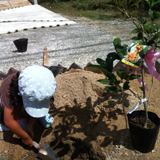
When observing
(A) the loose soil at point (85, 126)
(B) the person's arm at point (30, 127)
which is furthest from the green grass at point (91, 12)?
(B) the person's arm at point (30, 127)

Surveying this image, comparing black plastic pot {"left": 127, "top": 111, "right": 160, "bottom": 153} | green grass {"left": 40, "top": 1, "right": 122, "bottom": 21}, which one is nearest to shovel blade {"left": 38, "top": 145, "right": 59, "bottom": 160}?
black plastic pot {"left": 127, "top": 111, "right": 160, "bottom": 153}

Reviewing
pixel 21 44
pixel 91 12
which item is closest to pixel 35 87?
pixel 21 44

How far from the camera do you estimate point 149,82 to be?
109 inches

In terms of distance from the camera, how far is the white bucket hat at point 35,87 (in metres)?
1.63

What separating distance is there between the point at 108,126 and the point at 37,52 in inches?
112

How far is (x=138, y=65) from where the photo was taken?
148 cm

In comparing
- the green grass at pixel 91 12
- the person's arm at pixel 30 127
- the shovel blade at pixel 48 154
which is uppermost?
the person's arm at pixel 30 127

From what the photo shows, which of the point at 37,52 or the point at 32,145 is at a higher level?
the point at 32,145

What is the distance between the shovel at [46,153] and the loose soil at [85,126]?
92mm

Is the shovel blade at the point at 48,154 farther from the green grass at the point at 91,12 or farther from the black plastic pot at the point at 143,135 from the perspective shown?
the green grass at the point at 91,12

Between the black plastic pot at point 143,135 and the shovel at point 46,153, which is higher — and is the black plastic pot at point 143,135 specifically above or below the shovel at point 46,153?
above

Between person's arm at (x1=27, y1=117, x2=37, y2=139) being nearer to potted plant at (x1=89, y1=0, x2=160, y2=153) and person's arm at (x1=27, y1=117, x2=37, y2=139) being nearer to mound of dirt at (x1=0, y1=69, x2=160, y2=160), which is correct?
mound of dirt at (x1=0, y1=69, x2=160, y2=160)

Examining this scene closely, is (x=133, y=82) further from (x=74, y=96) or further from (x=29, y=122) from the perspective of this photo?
(x=29, y=122)

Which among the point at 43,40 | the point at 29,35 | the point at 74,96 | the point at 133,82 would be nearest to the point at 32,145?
the point at 74,96
